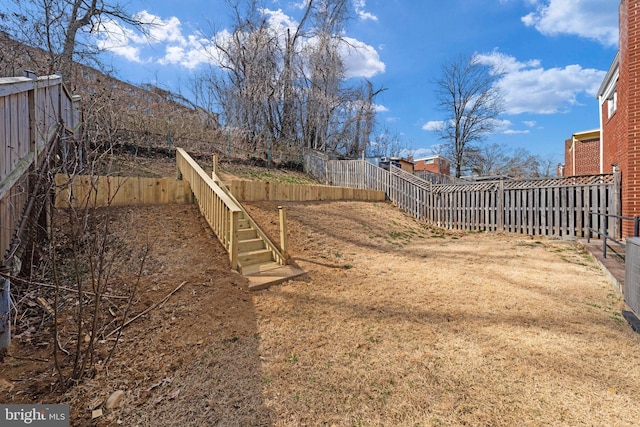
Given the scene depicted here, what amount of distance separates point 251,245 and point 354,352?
2.78 meters

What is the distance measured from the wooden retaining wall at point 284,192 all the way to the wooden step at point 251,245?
2.04 metres

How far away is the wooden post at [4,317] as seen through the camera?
2303 millimetres

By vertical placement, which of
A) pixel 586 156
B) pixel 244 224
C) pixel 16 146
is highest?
pixel 586 156

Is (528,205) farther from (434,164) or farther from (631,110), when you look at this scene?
(434,164)

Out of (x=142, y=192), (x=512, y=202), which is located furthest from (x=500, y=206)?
(x=142, y=192)

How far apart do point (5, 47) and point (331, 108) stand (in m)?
14.3

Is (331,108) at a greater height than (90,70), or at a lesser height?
greater

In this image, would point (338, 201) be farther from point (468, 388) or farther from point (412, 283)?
point (468, 388)

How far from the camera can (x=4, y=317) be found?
231 cm

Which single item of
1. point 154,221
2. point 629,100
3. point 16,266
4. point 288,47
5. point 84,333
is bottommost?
point 84,333

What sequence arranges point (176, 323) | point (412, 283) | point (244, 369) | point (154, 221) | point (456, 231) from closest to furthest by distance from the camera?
point (244, 369)
point (176, 323)
point (412, 283)
point (154, 221)
point (456, 231)

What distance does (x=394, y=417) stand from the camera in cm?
181

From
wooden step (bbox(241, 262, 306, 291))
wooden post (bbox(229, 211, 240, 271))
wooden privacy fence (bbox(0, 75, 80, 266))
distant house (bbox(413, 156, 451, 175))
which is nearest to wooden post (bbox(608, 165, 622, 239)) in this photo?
wooden step (bbox(241, 262, 306, 291))

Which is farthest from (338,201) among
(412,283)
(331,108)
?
(331,108)
